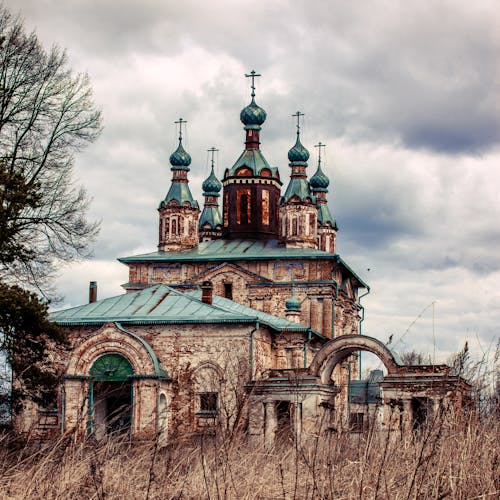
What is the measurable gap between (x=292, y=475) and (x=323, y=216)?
140 ft

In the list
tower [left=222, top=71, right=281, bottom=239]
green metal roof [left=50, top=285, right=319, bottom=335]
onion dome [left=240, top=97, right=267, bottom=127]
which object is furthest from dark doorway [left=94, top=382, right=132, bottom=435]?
onion dome [left=240, top=97, right=267, bottom=127]

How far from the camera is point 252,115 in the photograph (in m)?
43.2

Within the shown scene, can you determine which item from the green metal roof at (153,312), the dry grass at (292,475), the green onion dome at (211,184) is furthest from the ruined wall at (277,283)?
the dry grass at (292,475)

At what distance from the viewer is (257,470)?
754 centimetres

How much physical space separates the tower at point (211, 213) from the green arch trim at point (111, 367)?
2172cm

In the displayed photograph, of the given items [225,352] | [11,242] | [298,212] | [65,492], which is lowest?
[65,492]

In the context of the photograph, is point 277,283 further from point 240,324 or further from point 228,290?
point 240,324

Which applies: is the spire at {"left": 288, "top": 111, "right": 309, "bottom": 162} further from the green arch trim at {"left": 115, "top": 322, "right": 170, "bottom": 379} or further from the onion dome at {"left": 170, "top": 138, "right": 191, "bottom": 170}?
the green arch trim at {"left": 115, "top": 322, "right": 170, "bottom": 379}

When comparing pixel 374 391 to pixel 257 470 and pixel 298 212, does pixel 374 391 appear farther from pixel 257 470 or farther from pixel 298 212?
pixel 257 470

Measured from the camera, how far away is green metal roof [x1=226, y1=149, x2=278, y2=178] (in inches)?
1674

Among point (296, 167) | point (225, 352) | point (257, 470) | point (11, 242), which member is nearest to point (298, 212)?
point (296, 167)

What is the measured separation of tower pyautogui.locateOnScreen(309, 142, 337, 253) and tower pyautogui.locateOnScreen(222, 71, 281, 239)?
6.69 metres

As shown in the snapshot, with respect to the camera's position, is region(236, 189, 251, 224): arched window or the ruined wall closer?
the ruined wall

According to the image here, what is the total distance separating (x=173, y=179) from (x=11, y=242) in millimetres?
24230
